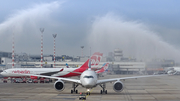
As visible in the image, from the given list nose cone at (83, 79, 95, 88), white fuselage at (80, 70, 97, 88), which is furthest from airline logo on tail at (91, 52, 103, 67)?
nose cone at (83, 79, 95, 88)

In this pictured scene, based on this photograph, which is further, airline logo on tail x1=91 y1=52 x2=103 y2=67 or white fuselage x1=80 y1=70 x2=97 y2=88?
airline logo on tail x1=91 y1=52 x2=103 y2=67

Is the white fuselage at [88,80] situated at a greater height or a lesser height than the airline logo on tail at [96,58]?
lesser

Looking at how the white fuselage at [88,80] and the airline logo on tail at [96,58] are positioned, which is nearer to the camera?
the white fuselage at [88,80]

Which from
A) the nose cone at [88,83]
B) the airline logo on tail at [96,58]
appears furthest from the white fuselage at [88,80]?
the airline logo on tail at [96,58]

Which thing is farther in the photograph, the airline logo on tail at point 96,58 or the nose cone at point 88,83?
the airline logo on tail at point 96,58

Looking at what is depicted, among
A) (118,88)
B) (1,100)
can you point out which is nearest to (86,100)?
(118,88)

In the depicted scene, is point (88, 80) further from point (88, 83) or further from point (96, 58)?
point (96, 58)

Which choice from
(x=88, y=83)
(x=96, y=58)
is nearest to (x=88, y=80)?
(x=88, y=83)

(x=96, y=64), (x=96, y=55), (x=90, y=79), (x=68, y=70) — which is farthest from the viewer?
(x=68, y=70)

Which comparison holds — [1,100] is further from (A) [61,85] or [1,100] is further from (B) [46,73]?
(B) [46,73]

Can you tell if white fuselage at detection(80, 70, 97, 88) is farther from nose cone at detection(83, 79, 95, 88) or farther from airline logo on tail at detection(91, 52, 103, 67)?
airline logo on tail at detection(91, 52, 103, 67)

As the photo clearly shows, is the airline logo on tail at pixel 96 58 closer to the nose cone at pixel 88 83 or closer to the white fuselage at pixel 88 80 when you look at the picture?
the white fuselage at pixel 88 80

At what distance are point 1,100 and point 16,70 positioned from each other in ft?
151

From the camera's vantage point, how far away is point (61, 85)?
124ft
